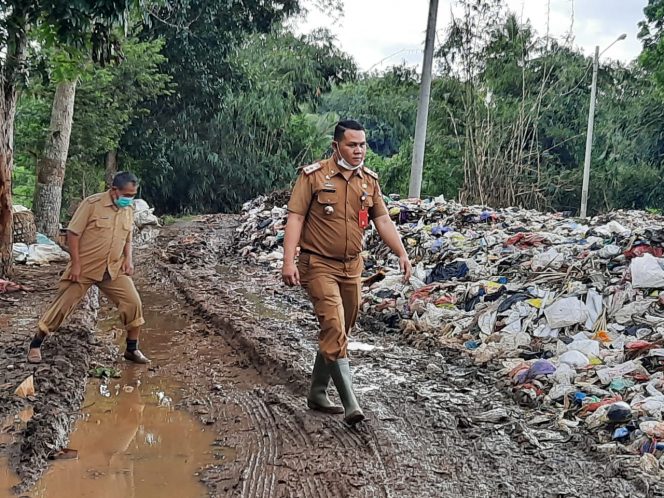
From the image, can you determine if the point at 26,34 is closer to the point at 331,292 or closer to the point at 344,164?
the point at 344,164

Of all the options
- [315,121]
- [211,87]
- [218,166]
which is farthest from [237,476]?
[315,121]

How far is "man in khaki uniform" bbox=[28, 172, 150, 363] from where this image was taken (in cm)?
576

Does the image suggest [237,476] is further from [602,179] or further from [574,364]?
[602,179]

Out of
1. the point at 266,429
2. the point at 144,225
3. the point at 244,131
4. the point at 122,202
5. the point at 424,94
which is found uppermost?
the point at 424,94

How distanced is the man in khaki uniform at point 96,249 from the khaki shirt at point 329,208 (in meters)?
1.85

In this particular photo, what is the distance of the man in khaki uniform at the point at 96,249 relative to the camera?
576 centimetres

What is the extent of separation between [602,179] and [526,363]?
2408 cm

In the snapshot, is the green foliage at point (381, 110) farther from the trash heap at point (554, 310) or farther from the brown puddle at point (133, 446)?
the brown puddle at point (133, 446)

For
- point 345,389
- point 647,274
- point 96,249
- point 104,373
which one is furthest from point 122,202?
point 647,274

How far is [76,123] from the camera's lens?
17297 millimetres

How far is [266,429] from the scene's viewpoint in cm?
468

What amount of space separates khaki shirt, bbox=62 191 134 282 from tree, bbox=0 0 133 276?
2382mm

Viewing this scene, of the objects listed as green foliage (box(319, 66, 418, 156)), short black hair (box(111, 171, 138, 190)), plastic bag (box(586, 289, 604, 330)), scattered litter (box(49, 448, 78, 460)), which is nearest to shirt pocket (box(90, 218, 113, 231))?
short black hair (box(111, 171, 138, 190))

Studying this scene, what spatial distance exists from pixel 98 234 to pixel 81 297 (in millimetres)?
507
